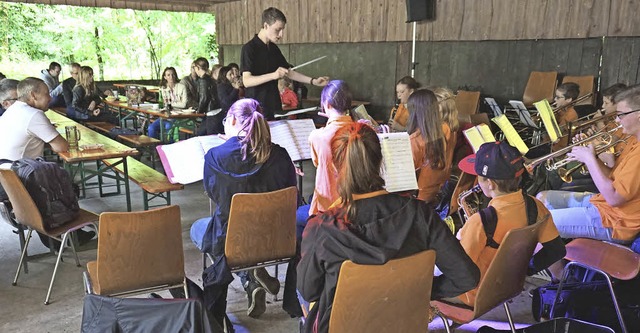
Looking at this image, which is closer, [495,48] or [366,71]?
[495,48]

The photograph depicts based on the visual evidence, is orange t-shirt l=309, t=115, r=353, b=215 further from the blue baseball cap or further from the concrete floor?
the blue baseball cap

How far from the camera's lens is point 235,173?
2.72 meters

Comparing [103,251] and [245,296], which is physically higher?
[103,251]

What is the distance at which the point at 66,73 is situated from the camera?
1412 cm

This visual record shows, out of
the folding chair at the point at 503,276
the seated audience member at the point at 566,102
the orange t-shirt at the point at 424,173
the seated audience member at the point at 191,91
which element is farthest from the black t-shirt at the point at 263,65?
the seated audience member at the point at 191,91

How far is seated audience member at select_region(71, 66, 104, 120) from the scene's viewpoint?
25.3 feet

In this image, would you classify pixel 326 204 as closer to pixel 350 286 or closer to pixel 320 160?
pixel 320 160

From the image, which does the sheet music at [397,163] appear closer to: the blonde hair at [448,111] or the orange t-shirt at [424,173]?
the orange t-shirt at [424,173]

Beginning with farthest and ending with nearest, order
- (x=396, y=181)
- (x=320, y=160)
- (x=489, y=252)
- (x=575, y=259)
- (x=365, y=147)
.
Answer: (x=320, y=160) → (x=396, y=181) → (x=575, y=259) → (x=489, y=252) → (x=365, y=147)

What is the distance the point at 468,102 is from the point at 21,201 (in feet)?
19.4

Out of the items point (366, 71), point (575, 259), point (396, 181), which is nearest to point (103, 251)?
point (396, 181)

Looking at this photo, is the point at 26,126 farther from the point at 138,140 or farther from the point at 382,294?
the point at 382,294

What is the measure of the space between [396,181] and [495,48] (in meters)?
5.51

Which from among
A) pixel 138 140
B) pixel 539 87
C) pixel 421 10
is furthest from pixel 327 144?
pixel 421 10
